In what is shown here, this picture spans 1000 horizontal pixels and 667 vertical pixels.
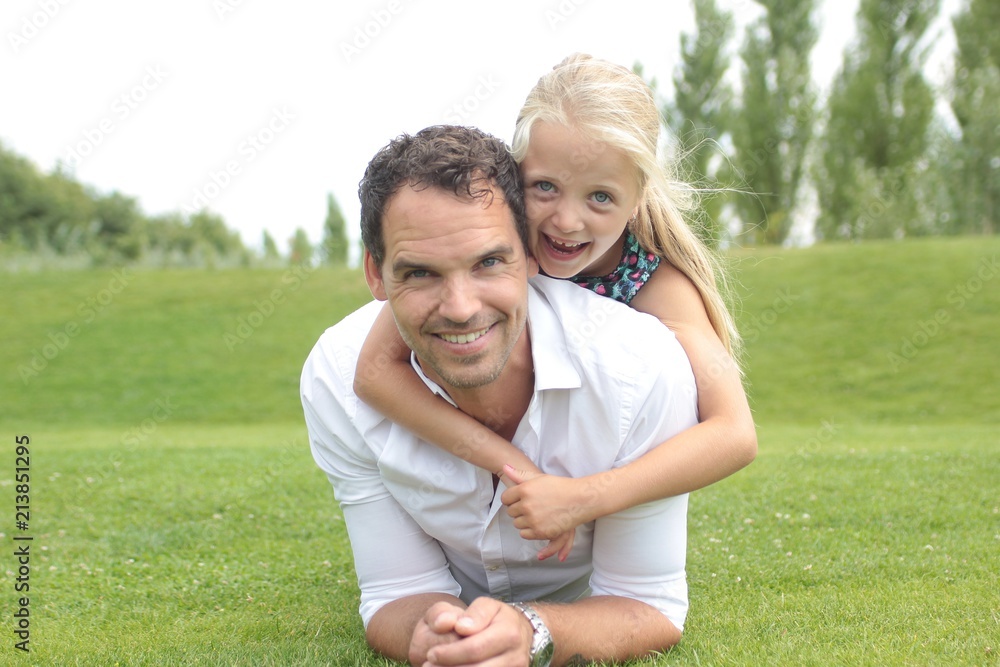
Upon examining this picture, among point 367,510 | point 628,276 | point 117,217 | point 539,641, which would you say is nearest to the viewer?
point 539,641

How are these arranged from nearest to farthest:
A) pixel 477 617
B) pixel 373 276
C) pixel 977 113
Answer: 1. pixel 477 617
2. pixel 373 276
3. pixel 977 113

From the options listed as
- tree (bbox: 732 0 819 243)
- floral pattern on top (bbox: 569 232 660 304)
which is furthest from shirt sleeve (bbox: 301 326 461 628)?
tree (bbox: 732 0 819 243)

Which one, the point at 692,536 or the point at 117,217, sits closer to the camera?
the point at 692,536

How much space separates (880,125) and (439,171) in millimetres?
27282

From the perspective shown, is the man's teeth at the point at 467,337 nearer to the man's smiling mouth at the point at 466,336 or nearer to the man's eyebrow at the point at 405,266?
the man's smiling mouth at the point at 466,336

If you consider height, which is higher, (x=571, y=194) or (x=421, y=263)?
(x=571, y=194)

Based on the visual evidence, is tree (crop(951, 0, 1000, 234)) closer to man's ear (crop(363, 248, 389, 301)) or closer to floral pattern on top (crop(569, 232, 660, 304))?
floral pattern on top (crop(569, 232, 660, 304))

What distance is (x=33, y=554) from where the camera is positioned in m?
5.08

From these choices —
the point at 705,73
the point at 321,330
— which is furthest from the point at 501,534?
the point at 705,73

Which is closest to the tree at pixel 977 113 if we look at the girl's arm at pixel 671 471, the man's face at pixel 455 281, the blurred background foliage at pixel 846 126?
the blurred background foliage at pixel 846 126

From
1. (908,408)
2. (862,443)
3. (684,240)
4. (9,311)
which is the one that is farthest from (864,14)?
(684,240)

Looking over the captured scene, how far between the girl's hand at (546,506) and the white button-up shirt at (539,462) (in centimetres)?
23

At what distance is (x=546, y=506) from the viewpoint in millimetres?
2777

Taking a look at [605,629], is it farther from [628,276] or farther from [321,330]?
[321,330]
